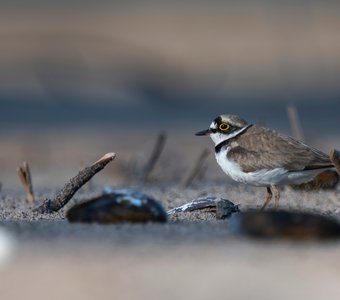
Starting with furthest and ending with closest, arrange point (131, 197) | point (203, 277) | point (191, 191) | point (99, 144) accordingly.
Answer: point (99, 144)
point (191, 191)
point (131, 197)
point (203, 277)

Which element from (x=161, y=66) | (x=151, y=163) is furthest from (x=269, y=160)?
(x=161, y=66)

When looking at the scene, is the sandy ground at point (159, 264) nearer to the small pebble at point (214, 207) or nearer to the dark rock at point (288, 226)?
the dark rock at point (288, 226)

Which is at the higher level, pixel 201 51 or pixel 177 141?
pixel 201 51

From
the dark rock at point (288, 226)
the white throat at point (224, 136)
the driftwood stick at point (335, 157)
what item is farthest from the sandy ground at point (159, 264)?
the white throat at point (224, 136)

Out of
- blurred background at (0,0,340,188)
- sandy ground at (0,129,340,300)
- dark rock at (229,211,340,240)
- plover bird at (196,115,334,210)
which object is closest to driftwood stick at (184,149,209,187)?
plover bird at (196,115,334,210)

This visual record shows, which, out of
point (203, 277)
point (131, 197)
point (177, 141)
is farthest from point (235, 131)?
point (177, 141)

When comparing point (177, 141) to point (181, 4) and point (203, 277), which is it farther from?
point (181, 4)

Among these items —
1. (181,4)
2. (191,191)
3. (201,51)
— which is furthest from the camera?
(181,4)

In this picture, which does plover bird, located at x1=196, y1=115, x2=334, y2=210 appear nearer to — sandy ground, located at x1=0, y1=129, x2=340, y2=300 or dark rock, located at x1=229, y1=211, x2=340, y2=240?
sandy ground, located at x1=0, y1=129, x2=340, y2=300
